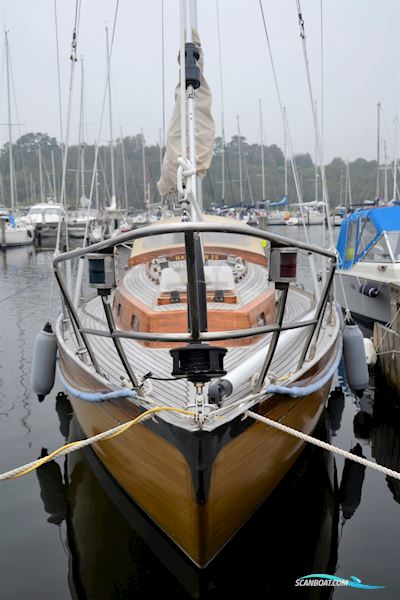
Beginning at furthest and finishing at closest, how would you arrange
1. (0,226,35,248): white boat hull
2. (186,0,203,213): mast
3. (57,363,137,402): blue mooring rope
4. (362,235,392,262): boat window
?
(0,226,35,248): white boat hull < (362,235,392,262): boat window < (186,0,203,213): mast < (57,363,137,402): blue mooring rope

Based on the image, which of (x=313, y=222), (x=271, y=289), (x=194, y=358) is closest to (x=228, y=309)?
(x=271, y=289)

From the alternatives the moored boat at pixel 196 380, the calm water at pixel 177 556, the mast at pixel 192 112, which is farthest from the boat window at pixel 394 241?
the mast at pixel 192 112

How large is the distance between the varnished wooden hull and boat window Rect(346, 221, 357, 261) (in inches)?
358

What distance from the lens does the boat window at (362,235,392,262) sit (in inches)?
430

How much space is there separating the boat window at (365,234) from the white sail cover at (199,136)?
6042mm

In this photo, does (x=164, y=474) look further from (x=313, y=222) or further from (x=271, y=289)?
(x=313, y=222)

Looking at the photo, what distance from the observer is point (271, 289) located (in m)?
6.16

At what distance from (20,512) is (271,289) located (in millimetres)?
3559

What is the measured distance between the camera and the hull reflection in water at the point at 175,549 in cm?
376

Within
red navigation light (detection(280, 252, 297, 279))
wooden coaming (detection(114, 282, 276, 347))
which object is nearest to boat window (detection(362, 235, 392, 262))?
wooden coaming (detection(114, 282, 276, 347))

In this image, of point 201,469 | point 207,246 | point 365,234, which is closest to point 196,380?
point 201,469

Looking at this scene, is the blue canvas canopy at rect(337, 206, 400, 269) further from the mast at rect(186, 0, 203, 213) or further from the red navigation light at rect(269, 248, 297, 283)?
the red navigation light at rect(269, 248, 297, 283)

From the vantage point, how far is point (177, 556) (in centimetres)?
383

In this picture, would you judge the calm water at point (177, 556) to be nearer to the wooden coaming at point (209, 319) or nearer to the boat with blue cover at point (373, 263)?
the wooden coaming at point (209, 319)
